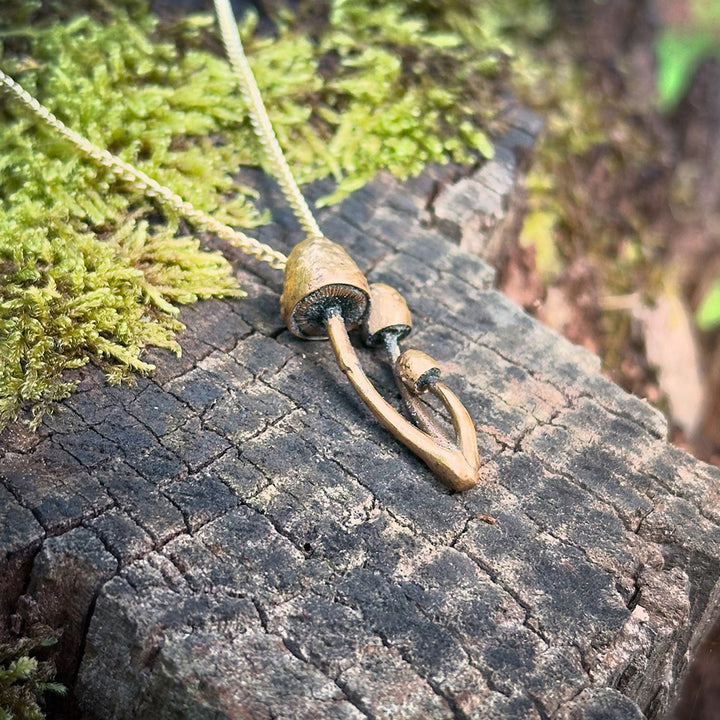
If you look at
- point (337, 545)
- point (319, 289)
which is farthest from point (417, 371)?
point (337, 545)

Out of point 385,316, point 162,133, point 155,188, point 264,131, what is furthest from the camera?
point 162,133

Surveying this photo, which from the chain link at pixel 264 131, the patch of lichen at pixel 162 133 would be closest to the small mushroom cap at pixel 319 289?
the chain link at pixel 264 131

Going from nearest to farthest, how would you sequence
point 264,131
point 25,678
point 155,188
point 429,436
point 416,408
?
point 25,678
point 429,436
point 416,408
point 155,188
point 264,131

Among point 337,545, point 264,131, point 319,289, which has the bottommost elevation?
point 337,545

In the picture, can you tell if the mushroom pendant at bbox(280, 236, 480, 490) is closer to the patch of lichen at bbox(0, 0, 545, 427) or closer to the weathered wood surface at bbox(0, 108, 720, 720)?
the weathered wood surface at bbox(0, 108, 720, 720)

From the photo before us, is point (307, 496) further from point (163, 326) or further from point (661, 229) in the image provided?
point (661, 229)

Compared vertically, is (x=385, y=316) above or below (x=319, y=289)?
below

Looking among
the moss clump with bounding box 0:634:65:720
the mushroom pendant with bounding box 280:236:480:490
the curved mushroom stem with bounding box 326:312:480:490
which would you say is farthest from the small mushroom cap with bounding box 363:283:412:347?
the moss clump with bounding box 0:634:65:720

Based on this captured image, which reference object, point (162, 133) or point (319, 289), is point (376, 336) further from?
point (162, 133)
